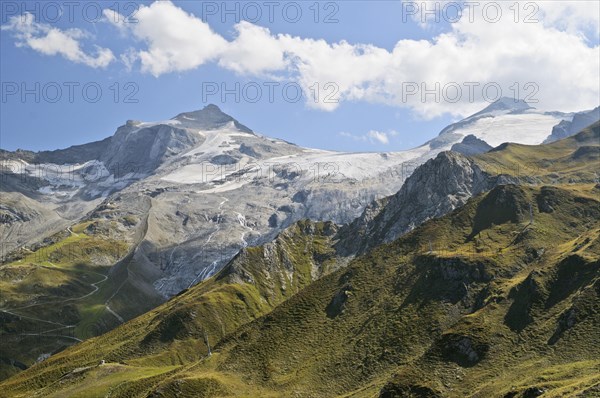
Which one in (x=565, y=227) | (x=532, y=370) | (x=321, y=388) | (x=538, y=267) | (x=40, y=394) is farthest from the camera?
(x=565, y=227)

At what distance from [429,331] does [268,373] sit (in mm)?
40860

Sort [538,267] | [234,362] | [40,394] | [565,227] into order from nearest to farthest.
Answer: [538,267], [234,362], [40,394], [565,227]

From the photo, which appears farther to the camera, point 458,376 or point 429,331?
point 429,331

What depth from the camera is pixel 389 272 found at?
188m

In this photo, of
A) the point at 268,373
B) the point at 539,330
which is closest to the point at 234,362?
the point at 268,373

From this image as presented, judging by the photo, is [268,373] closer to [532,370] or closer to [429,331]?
[429,331]

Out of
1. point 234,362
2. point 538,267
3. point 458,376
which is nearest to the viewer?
point 458,376

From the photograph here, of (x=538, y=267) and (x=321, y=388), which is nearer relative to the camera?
(x=321, y=388)

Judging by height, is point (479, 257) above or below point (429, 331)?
above

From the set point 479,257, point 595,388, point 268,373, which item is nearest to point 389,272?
point 479,257

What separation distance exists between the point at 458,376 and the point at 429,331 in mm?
29229

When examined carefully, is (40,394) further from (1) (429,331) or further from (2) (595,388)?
(2) (595,388)

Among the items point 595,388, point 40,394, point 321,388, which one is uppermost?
point 595,388

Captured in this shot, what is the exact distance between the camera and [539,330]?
412 feet
